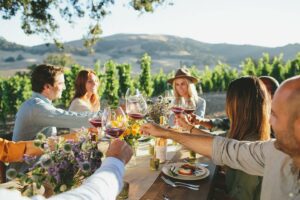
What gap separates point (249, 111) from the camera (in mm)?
2582

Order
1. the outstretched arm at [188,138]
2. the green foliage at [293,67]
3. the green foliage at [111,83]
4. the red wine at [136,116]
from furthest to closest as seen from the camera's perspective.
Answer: the green foliage at [293,67], the green foliage at [111,83], the red wine at [136,116], the outstretched arm at [188,138]

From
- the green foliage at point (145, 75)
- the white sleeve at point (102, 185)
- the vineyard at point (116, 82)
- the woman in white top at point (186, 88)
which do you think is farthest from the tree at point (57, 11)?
the white sleeve at point (102, 185)

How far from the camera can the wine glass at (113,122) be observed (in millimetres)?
2106

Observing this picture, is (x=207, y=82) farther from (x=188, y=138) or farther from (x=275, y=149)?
(x=275, y=149)

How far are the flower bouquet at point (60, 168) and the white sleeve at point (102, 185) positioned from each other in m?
0.34

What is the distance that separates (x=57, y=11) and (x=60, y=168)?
11.4 meters

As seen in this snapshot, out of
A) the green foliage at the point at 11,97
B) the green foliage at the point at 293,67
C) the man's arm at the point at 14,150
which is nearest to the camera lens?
the man's arm at the point at 14,150

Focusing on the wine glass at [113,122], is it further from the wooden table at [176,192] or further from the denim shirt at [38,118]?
the denim shirt at [38,118]

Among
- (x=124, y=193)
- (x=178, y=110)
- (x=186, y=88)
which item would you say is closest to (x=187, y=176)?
(x=124, y=193)

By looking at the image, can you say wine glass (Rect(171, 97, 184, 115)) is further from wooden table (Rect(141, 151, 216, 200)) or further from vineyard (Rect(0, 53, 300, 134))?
vineyard (Rect(0, 53, 300, 134))

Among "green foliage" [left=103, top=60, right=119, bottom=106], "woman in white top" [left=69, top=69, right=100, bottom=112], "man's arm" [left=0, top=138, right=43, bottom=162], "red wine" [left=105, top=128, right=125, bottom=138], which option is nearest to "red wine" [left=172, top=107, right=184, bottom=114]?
"red wine" [left=105, top=128, right=125, bottom=138]

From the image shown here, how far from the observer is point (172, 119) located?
10.9 ft

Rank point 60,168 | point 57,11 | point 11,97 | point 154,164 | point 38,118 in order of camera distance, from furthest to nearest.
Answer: point 11,97 < point 57,11 < point 38,118 < point 154,164 < point 60,168

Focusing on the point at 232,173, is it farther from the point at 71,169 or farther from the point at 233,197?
the point at 71,169
